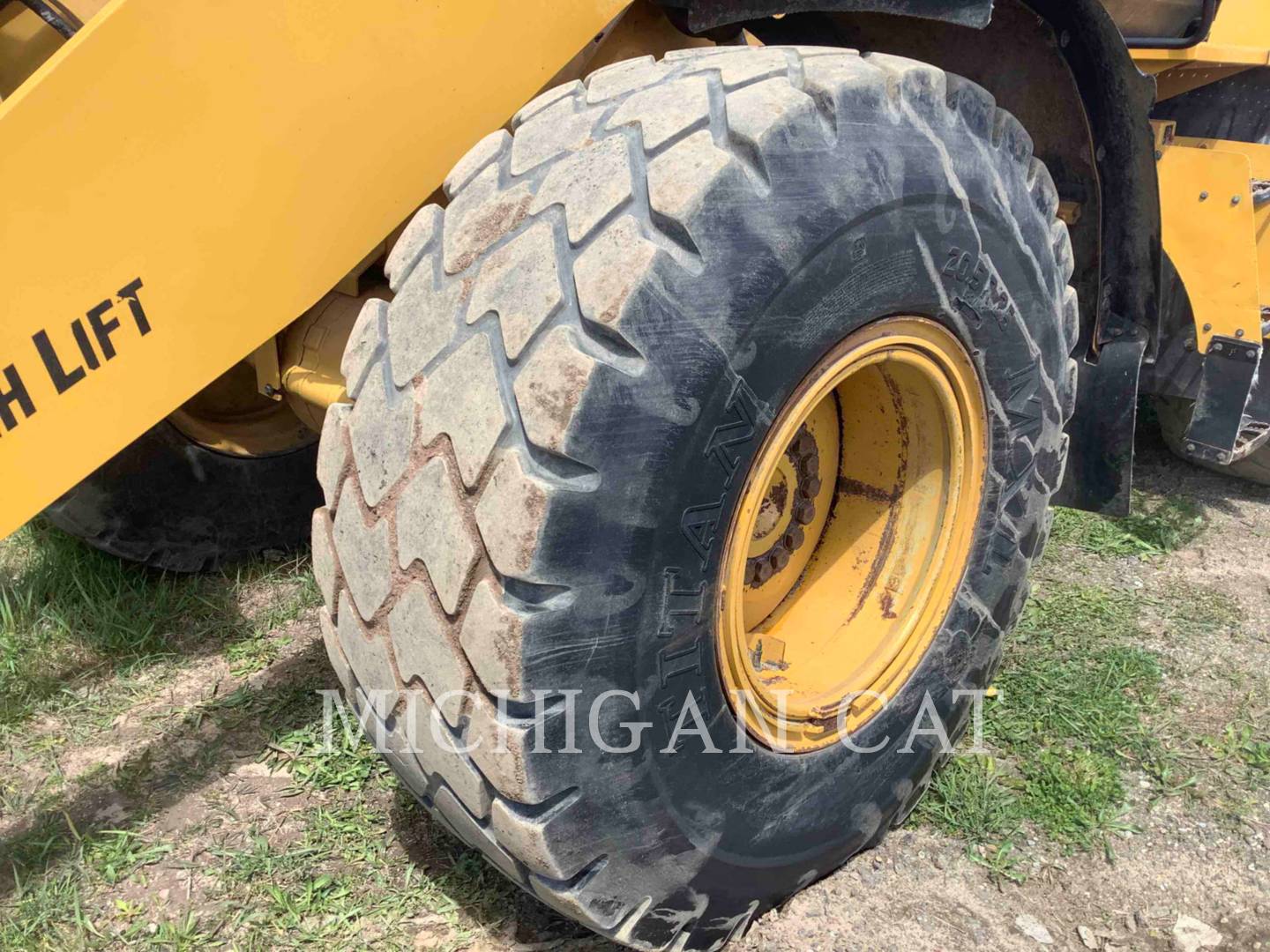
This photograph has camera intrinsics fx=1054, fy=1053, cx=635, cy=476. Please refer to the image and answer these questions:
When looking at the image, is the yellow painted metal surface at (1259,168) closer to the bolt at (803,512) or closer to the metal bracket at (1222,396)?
the metal bracket at (1222,396)

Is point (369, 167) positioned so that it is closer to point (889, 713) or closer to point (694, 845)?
point (694, 845)

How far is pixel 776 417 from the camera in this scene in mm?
1525

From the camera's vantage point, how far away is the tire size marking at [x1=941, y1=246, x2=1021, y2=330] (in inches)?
67.5

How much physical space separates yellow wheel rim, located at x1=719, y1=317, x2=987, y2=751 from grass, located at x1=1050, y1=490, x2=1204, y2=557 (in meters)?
1.62

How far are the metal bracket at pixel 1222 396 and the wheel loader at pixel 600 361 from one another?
118cm

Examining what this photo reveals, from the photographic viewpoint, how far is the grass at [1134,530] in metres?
3.40

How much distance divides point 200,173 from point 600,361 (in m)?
0.63

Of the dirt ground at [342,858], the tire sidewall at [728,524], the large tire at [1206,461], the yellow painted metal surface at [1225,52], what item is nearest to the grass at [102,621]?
the dirt ground at [342,858]

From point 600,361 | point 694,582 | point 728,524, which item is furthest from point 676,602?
point 600,361

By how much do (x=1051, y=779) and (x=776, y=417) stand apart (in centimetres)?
133

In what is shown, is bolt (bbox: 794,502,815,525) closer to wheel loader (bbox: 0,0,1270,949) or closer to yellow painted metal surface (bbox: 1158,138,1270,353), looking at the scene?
wheel loader (bbox: 0,0,1270,949)

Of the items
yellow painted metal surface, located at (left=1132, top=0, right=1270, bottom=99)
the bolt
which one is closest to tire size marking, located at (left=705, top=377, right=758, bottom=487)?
the bolt

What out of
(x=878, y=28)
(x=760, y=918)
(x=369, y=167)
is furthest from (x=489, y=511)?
(x=878, y=28)

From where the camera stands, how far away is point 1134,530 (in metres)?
3.51
